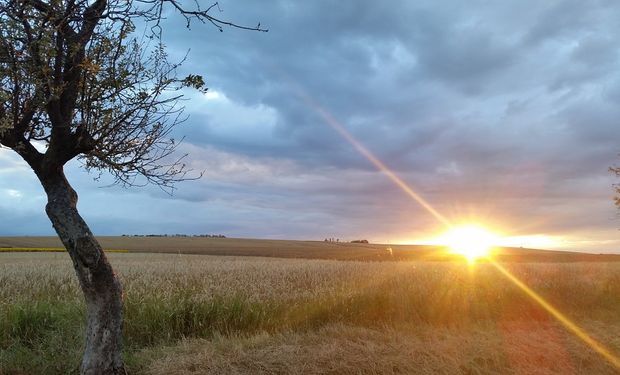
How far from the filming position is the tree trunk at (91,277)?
6.11 m

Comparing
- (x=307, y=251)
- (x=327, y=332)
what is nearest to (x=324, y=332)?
(x=327, y=332)

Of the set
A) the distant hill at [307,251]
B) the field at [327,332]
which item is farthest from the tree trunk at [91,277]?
the distant hill at [307,251]

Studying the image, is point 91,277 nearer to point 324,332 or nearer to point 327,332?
point 324,332

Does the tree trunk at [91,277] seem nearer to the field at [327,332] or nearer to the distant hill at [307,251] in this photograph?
the field at [327,332]

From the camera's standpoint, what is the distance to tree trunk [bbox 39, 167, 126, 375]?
611 centimetres

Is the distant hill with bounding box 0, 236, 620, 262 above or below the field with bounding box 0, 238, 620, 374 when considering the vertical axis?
above

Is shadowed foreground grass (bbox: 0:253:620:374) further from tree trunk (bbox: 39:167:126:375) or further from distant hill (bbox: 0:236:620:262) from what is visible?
distant hill (bbox: 0:236:620:262)

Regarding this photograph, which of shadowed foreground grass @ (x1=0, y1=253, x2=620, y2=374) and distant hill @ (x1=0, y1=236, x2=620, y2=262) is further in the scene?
distant hill @ (x1=0, y1=236, x2=620, y2=262)

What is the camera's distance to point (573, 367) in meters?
7.77

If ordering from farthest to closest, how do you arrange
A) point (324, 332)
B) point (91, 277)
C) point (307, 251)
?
point (307, 251)
point (324, 332)
point (91, 277)

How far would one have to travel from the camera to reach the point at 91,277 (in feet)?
20.4

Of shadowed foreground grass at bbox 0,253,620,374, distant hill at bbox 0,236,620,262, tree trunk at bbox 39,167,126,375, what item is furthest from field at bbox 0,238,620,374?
distant hill at bbox 0,236,620,262

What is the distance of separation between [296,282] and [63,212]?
11582 mm

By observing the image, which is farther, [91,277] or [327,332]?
[327,332]
